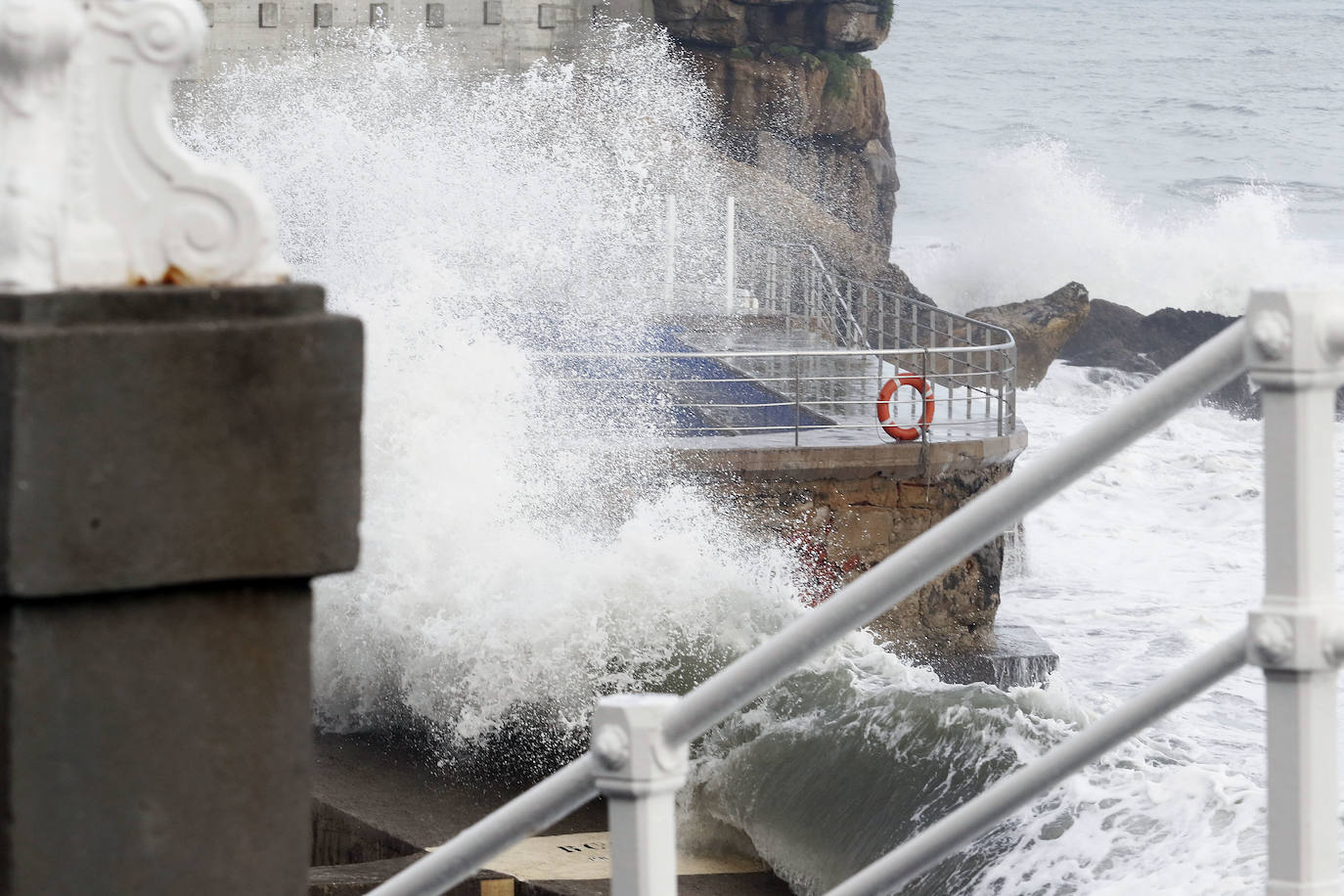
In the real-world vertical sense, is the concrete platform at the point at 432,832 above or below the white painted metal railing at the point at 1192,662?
below

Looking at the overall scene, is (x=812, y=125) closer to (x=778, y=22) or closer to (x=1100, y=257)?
(x=778, y=22)

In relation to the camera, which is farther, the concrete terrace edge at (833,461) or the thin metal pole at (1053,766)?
the concrete terrace edge at (833,461)

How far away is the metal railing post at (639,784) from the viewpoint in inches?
58.7

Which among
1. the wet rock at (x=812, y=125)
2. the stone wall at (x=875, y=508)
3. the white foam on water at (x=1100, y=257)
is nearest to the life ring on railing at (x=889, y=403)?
the stone wall at (x=875, y=508)

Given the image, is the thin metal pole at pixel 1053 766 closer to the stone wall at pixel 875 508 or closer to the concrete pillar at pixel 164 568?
the concrete pillar at pixel 164 568

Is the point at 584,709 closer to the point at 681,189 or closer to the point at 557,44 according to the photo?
the point at 681,189

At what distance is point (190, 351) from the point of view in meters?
1.29

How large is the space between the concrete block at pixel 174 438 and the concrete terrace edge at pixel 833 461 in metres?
9.28

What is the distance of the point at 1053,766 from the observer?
1502mm

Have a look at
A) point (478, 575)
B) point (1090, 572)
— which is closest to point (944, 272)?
point (1090, 572)

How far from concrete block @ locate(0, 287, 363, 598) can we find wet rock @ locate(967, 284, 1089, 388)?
24.9 metres

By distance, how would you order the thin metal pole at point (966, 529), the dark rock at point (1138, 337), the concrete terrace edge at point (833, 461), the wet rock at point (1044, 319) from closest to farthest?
the thin metal pole at point (966, 529) → the concrete terrace edge at point (833, 461) → the wet rock at point (1044, 319) → the dark rock at point (1138, 337)

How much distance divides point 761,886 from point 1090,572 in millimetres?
15225

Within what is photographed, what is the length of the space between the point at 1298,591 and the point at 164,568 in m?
0.81
